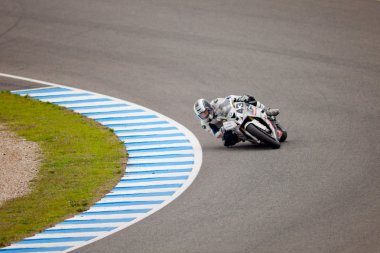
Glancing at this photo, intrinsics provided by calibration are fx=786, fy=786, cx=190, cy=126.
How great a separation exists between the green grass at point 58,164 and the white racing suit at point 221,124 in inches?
98.1

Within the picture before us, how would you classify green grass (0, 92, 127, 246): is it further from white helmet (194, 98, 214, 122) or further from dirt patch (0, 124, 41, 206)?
white helmet (194, 98, 214, 122)

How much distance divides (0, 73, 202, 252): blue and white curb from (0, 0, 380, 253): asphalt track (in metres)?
0.43

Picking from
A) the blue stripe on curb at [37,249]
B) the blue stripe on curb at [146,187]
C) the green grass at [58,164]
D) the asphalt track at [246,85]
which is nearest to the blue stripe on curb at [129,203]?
the green grass at [58,164]

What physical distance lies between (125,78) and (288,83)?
228 inches

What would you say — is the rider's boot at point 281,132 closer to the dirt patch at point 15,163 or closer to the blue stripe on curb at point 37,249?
the dirt patch at point 15,163

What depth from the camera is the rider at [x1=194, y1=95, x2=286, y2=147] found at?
21.1 metres

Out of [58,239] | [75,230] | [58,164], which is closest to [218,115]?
[58,164]

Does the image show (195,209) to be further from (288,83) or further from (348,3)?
(348,3)

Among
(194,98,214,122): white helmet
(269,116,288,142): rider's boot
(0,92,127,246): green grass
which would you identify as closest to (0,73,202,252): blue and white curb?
(0,92,127,246): green grass

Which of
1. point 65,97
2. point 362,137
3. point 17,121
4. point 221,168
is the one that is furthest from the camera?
point 65,97

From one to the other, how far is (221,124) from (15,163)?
18.5ft

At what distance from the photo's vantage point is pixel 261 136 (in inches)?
810

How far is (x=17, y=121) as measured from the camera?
24.8 metres

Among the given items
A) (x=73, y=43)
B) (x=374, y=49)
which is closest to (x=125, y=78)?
(x=73, y=43)
